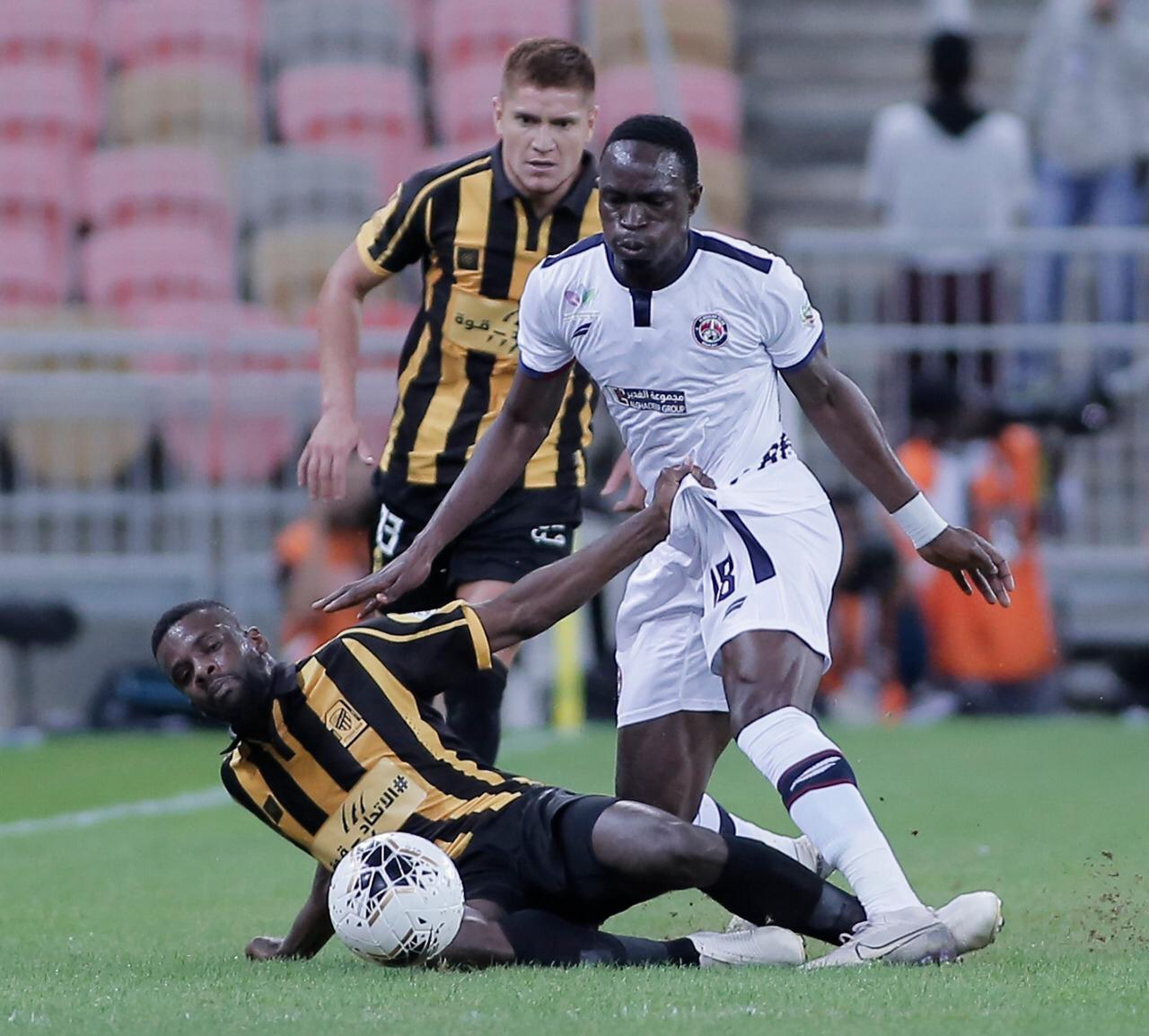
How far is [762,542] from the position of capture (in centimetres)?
530

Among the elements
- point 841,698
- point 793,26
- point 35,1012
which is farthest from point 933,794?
point 793,26

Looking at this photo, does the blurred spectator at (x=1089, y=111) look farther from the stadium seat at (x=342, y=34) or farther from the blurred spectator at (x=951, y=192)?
the stadium seat at (x=342, y=34)

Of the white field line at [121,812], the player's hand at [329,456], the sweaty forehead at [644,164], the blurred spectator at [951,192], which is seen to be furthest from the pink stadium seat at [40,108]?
the sweaty forehead at [644,164]

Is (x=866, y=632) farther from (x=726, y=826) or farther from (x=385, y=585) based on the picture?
(x=385, y=585)

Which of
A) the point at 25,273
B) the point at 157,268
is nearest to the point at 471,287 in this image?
the point at 157,268

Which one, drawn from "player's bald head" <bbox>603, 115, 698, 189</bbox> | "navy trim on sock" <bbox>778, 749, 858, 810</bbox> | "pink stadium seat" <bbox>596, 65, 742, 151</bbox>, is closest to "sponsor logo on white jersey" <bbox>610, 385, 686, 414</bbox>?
"player's bald head" <bbox>603, 115, 698, 189</bbox>

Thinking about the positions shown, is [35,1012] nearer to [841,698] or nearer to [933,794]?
[933,794]

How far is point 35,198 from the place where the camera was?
619 inches

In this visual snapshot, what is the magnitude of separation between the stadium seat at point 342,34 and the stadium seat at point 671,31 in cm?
150

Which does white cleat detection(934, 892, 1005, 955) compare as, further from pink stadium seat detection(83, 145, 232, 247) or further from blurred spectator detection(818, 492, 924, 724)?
pink stadium seat detection(83, 145, 232, 247)

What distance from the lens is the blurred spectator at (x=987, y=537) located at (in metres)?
12.8

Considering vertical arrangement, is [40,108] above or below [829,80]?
below

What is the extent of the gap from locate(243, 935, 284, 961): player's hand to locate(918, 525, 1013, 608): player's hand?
72.0 inches

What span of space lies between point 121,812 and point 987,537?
18.1ft
